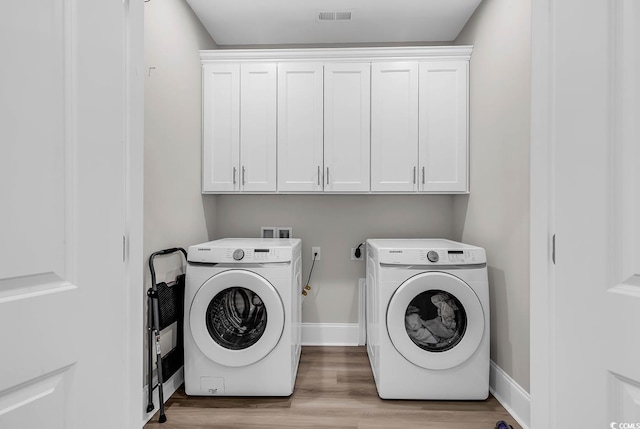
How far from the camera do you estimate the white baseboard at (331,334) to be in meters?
2.76

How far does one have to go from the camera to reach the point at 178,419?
176cm

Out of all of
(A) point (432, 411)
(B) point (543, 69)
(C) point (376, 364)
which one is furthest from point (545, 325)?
(C) point (376, 364)

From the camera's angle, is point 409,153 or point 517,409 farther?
point 409,153

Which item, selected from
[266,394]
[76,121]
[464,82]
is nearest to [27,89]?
[76,121]

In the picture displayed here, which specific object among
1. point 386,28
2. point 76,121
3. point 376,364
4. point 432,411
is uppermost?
point 386,28

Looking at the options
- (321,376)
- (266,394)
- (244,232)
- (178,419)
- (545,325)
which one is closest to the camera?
(545,325)

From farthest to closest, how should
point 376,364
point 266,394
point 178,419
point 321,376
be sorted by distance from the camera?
point 321,376, point 376,364, point 266,394, point 178,419

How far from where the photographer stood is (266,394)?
6.33ft

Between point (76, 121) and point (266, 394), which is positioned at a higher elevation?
point (76, 121)

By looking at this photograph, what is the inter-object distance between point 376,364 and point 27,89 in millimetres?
2085

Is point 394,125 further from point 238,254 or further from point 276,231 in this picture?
point 238,254

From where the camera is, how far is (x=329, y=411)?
1.82 meters

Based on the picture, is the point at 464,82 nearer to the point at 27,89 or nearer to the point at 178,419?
the point at 27,89

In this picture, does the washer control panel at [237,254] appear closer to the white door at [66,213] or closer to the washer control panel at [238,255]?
the washer control panel at [238,255]
